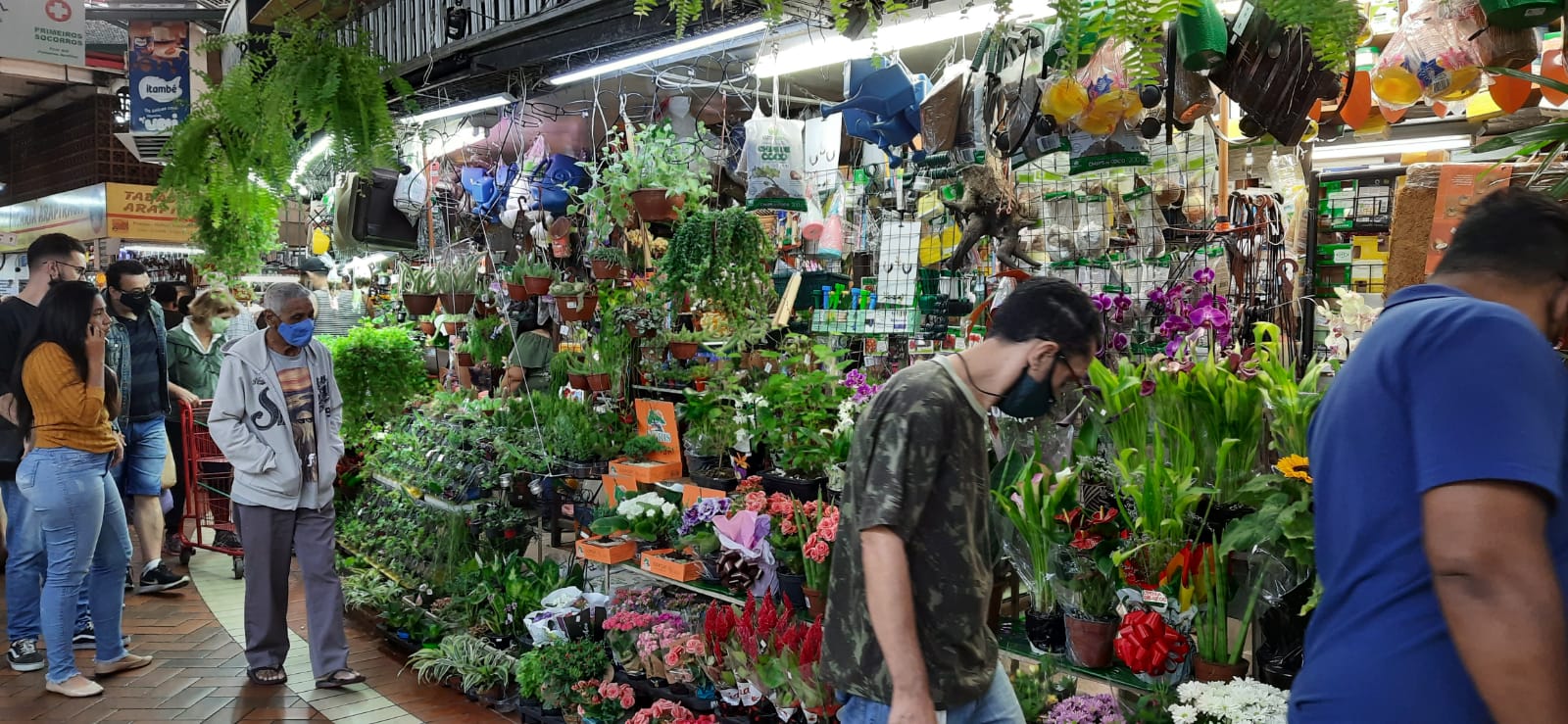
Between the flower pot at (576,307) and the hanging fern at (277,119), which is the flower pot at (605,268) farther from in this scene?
the hanging fern at (277,119)

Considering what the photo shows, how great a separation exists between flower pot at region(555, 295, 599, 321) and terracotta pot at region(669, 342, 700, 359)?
0.54m

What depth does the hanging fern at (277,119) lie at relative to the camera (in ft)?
6.09

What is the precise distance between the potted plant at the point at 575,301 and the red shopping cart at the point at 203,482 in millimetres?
2583

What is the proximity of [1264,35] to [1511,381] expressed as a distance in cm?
148

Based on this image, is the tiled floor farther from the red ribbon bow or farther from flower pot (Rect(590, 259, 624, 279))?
the red ribbon bow

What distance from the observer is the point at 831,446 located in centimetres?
344

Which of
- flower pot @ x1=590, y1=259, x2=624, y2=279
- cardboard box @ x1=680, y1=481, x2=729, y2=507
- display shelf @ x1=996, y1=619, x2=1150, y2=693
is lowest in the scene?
display shelf @ x1=996, y1=619, x2=1150, y2=693

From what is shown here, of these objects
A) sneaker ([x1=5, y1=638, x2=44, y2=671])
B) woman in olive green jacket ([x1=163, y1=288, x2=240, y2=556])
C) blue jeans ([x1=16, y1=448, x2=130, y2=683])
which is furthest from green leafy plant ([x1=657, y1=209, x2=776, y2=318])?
woman in olive green jacket ([x1=163, y1=288, x2=240, y2=556])

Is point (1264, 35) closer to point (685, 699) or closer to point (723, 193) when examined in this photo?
point (685, 699)

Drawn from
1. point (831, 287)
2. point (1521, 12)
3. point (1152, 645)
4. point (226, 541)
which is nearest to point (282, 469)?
point (831, 287)

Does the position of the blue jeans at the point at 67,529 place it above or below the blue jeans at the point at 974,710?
below

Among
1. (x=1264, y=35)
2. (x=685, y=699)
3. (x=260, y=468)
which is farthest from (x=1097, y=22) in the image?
(x=260, y=468)

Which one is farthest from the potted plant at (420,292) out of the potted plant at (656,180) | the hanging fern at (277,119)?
the hanging fern at (277,119)

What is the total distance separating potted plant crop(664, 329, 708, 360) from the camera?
4.44m
